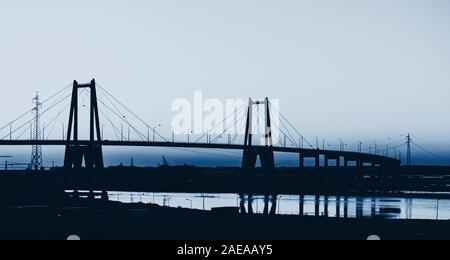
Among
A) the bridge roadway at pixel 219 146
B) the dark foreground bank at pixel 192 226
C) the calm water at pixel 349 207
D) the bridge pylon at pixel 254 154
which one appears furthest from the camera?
the bridge pylon at pixel 254 154

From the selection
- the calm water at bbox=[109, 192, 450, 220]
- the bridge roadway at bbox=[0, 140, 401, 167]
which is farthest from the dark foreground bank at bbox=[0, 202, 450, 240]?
the bridge roadway at bbox=[0, 140, 401, 167]

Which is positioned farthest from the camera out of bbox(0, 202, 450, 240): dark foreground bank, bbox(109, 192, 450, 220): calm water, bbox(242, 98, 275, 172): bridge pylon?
bbox(242, 98, 275, 172): bridge pylon

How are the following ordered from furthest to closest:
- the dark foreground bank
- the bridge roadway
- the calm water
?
the bridge roadway → the calm water → the dark foreground bank

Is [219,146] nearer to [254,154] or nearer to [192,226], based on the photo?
[254,154]

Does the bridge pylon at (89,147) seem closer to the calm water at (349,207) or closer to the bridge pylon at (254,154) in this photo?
the calm water at (349,207)

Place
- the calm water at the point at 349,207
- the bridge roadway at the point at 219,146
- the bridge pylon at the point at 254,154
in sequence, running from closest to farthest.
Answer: the calm water at the point at 349,207 → the bridge roadway at the point at 219,146 → the bridge pylon at the point at 254,154

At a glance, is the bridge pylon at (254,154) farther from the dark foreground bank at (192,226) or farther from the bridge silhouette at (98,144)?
the dark foreground bank at (192,226)

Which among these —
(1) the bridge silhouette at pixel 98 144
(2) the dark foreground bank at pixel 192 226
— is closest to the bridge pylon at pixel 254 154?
(1) the bridge silhouette at pixel 98 144

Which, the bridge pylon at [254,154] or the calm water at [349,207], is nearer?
the calm water at [349,207]

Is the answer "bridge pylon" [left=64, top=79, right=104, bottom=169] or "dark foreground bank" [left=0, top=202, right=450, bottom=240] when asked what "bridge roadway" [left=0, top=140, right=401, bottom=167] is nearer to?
"bridge pylon" [left=64, top=79, right=104, bottom=169]

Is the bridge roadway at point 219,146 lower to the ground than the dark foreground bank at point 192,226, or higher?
higher

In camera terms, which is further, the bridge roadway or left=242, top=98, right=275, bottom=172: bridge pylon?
left=242, top=98, right=275, bottom=172: bridge pylon

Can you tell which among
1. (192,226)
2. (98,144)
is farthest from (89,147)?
(192,226)

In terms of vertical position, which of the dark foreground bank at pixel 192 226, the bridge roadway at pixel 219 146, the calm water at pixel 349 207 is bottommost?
the calm water at pixel 349 207
